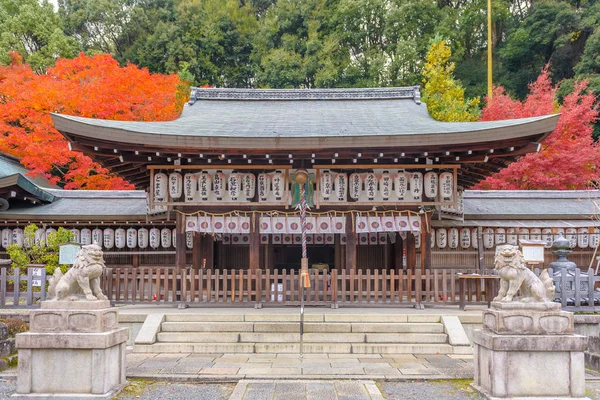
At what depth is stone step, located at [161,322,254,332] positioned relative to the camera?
982 centimetres

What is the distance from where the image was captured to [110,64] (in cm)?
2594

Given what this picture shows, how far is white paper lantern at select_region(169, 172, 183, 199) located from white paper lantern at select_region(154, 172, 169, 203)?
189mm

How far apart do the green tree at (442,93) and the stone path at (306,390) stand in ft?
77.0

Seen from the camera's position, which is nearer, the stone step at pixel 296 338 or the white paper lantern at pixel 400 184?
the stone step at pixel 296 338

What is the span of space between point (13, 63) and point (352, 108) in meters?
23.6

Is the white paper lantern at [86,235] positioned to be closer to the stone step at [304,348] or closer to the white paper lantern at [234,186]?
the white paper lantern at [234,186]

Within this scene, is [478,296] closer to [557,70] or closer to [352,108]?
[352,108]

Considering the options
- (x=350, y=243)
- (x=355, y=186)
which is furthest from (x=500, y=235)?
(x=355, y=186)

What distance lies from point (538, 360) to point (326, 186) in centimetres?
703

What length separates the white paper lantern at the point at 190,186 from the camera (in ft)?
40.3

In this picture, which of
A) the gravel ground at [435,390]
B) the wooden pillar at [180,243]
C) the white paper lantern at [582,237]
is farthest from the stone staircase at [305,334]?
the white paper lantern at [582,237]

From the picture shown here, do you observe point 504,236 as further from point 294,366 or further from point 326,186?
point 294,366

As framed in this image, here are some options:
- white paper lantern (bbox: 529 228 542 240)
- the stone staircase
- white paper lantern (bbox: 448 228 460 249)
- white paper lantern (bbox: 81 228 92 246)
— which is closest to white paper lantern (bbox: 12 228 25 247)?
white paper lantern (bbox: 81 228 92 246)

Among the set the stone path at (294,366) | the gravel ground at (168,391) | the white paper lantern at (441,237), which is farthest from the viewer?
the white paper lantern at (441,237)
